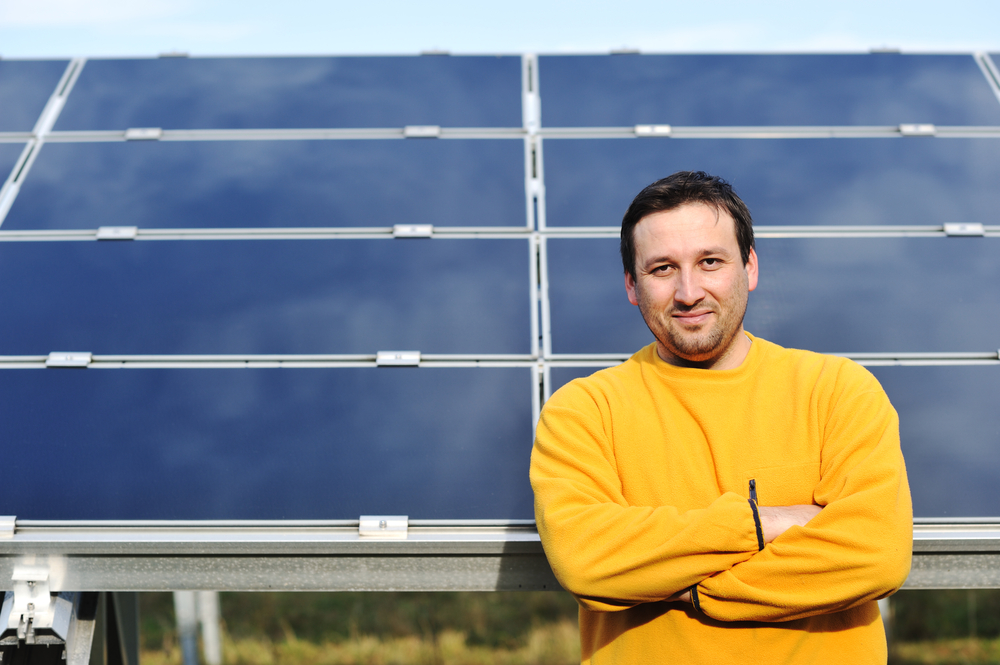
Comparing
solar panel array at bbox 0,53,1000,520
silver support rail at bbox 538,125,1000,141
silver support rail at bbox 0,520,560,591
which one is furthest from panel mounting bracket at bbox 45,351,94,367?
silver support rail at bbox 538,125,1000,141

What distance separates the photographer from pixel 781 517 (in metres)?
2.02

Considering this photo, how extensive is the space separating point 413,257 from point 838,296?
6.10ft

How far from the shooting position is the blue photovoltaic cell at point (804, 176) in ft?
12.2

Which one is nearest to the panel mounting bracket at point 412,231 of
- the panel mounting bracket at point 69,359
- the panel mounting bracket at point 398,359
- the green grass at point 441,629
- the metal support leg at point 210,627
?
the panel mounting bracket at point 398,359

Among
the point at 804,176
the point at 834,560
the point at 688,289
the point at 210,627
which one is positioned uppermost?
the point at 804,176

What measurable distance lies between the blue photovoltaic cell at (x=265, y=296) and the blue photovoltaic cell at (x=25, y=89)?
1130 mm

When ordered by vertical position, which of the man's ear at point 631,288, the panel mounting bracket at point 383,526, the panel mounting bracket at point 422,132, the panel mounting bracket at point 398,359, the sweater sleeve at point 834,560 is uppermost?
the panel mounting bracket at point 422,132

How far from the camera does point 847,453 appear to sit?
208 centimetres

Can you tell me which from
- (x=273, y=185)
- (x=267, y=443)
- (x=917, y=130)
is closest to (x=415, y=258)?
(x=273, y=185)

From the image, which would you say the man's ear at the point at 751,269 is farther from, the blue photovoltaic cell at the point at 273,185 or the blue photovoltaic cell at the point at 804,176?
the blue photovoltaic cell at the point at 273,185

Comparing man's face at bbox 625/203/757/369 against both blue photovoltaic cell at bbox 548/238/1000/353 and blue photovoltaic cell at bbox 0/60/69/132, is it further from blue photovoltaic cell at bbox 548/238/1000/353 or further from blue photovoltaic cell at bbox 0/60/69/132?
blue photovoltaic cell at bbox 0/60/69/132

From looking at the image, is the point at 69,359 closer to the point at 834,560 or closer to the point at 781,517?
the point at 781,517

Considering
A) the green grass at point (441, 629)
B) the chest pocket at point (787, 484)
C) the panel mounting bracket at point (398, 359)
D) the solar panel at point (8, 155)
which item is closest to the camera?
the chest pocket at point (787, 484)

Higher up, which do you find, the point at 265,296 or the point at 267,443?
the point at 265,296
